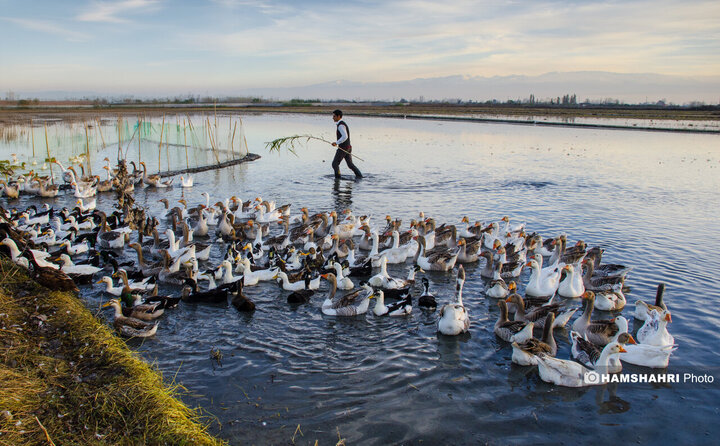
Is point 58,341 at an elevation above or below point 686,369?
above

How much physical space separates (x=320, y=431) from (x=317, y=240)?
8.34 m

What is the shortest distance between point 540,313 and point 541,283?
5.79ft

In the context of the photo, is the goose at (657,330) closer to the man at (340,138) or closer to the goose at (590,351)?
the goose at (590,351)

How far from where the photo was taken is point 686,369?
781 centimetres

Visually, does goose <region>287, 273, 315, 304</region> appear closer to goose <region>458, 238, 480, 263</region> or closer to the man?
goose <region>458, 238, 480, 263</region>

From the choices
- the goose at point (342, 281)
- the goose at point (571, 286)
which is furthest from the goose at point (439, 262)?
the goose at point (571, 286)

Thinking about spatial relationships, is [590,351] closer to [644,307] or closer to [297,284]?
[644,307]

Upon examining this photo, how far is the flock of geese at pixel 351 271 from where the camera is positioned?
323 inches

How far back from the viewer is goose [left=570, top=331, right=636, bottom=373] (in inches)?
299

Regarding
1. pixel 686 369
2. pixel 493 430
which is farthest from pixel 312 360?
pixel 686 369

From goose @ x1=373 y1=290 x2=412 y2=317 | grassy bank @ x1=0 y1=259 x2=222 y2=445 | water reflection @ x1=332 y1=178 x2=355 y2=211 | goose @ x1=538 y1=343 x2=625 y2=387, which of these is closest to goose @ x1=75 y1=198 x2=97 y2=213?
water reflection @ x1=332 y1=178 x2=355 y2=211

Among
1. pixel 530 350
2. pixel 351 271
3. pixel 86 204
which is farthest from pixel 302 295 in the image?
pixel 86 204

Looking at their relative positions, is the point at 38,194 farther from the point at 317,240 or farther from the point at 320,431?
the point at 320,431

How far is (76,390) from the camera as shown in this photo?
18.6 ft
